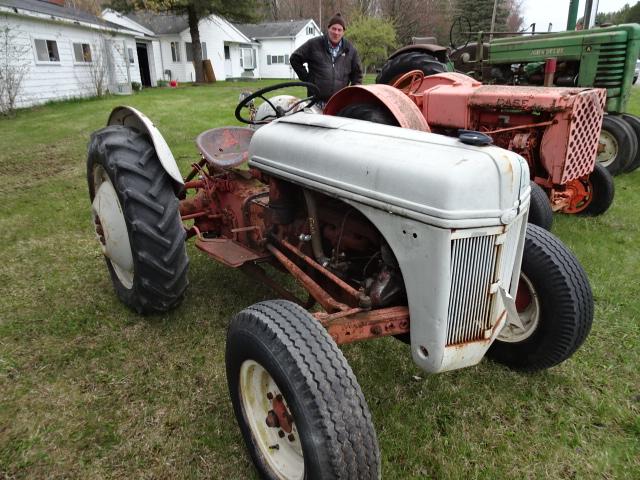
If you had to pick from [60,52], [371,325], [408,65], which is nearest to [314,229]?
[371,325]

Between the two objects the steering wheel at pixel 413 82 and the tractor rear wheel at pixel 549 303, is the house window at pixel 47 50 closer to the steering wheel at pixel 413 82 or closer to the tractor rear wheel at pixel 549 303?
the steering wheel at pixel 413 82

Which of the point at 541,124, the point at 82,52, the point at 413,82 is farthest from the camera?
the point at 82,52

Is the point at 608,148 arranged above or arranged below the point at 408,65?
below

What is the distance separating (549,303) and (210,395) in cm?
173

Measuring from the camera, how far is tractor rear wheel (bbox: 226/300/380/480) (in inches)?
59.8

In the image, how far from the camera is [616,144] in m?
5.96

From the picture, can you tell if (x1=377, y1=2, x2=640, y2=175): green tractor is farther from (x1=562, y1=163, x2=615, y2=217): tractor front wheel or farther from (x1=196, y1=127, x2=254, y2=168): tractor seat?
(x1=196, y1=127, x2=254, y2=168): tractor seat

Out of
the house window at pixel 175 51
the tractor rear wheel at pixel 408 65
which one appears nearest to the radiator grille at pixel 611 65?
the tractor rear wheel at pixel 408 65

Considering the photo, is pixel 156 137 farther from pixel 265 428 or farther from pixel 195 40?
pixel 195 40

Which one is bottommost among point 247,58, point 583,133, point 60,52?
point 583,133

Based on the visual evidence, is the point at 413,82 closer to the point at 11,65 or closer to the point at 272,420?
the point at 272,420

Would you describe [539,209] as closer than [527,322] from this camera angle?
No

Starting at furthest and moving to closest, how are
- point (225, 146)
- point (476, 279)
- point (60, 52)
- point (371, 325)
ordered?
point (60, 52) → point (225, 146) → point (371, 325) → point (476, 279)

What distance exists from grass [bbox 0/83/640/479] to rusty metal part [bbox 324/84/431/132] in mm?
1305
